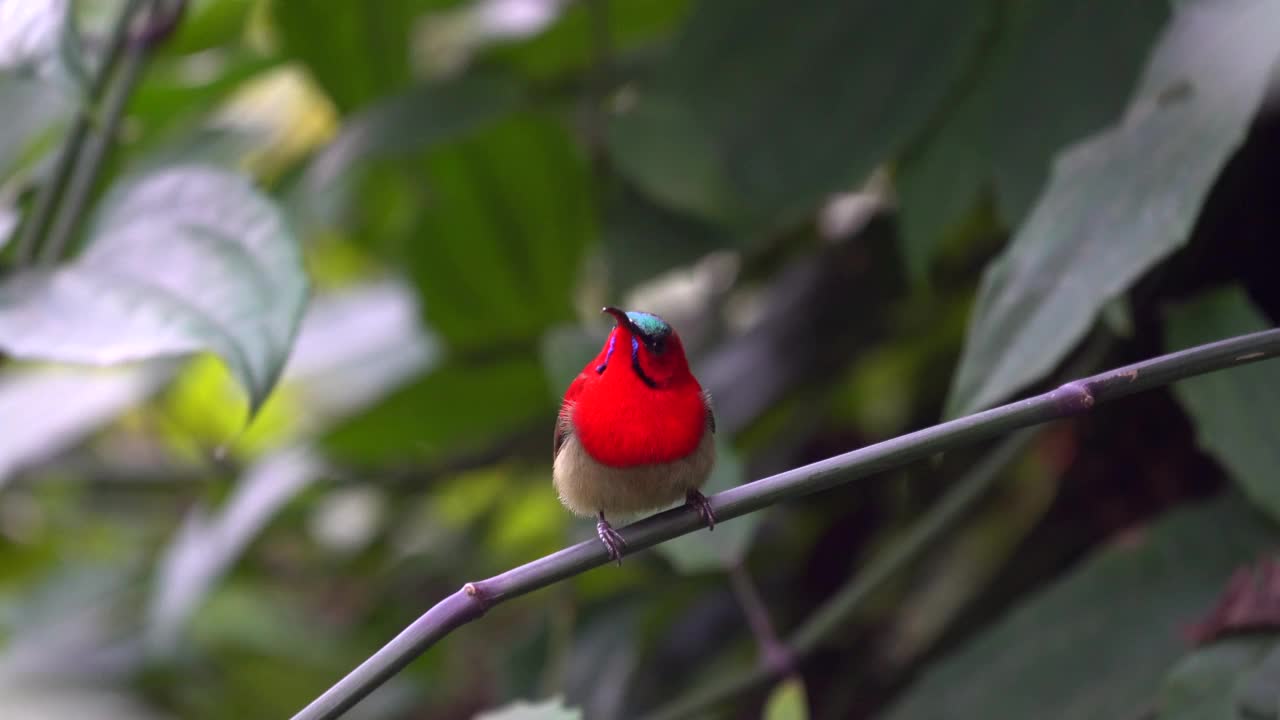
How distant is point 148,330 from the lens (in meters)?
1.44

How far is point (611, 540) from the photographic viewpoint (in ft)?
4.15

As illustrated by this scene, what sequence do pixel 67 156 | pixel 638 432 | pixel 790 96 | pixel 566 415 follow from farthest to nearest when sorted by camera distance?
pixel 790 96 → pixel 67 156 → pixel 566 415 → pixel 638 432

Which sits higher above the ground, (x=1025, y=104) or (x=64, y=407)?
(x=64, y=407)

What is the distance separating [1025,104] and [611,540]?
3.02 ft

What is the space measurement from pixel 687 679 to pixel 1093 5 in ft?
4.54

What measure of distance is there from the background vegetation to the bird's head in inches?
12.2

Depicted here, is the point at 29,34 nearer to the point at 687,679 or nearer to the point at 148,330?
the point at 148,330

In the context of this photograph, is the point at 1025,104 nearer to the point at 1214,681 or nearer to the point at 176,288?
the point at 1214,681

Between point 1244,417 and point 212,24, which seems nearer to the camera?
point 1244,417

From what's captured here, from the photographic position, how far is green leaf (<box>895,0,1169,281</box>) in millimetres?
1682

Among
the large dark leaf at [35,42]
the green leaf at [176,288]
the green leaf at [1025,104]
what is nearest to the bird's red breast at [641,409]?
the green leaf at [176,288]

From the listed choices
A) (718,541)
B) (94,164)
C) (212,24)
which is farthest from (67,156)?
(718,541)

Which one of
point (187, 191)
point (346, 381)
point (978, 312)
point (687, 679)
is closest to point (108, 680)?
point (346, 381)

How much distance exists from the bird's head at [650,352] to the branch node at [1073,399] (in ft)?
1.94
